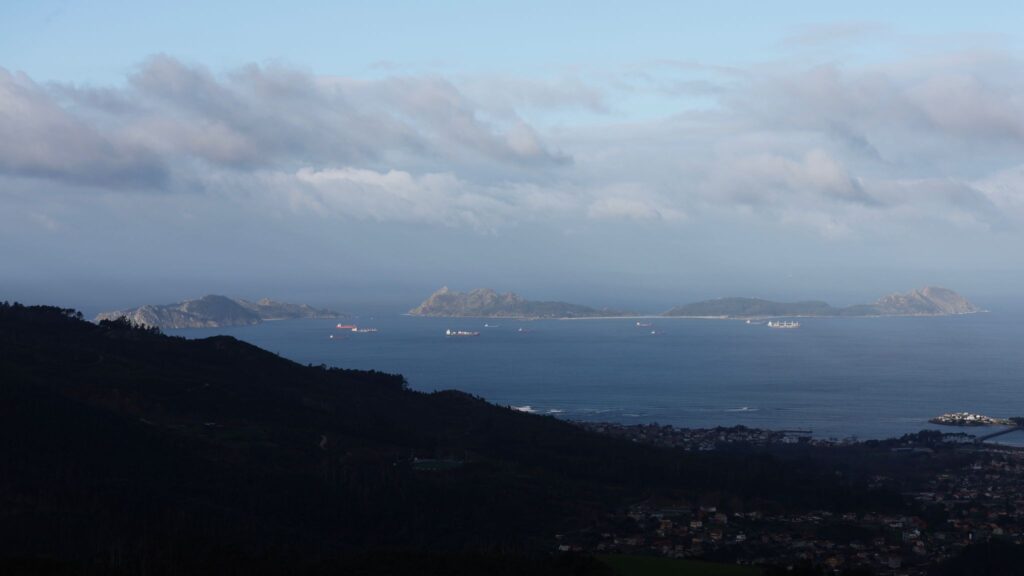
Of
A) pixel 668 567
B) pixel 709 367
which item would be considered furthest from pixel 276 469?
pixel 709 367

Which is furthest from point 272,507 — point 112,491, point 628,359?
point 628,359

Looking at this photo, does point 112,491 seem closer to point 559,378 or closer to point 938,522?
point 938,522

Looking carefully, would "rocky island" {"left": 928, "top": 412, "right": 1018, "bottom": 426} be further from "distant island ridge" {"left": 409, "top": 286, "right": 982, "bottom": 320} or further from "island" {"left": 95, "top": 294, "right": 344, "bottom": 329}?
"distant island ridge" {"left": 409, "top": 286, "right": 982, "bottom": 320}

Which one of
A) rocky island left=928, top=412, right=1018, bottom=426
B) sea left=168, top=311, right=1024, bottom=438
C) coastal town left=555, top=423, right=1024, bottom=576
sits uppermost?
sea left=168, top=311, right=1024, bottom=438

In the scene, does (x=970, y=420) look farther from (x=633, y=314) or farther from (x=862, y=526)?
(x=633, y=314)

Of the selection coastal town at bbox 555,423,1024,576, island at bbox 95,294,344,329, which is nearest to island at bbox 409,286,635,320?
island at bbox 95,294,344,329

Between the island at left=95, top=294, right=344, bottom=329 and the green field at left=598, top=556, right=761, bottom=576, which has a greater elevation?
the island at left=95, top=294, right=344, bottom=329
